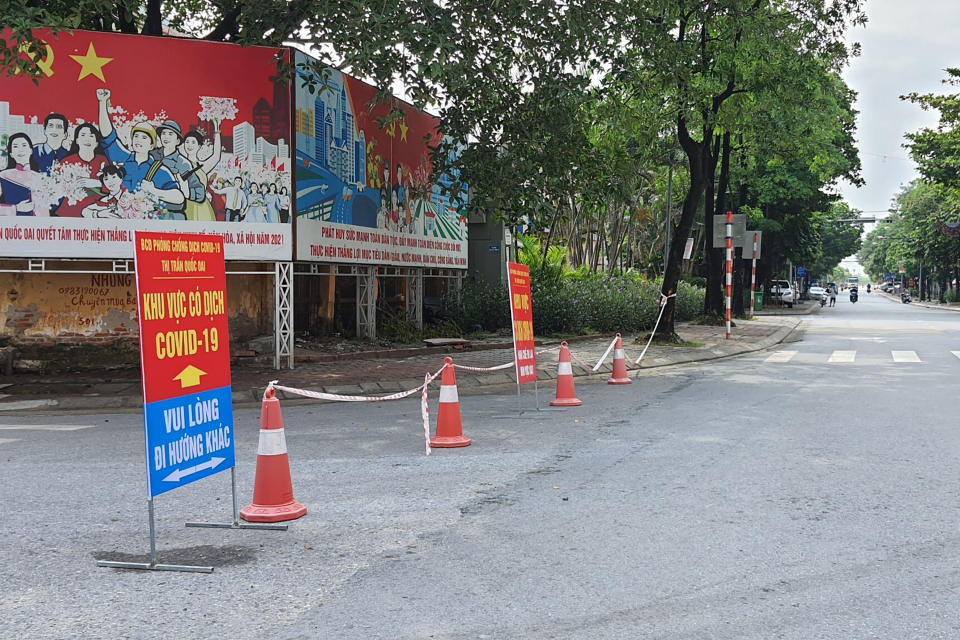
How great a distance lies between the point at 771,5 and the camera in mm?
21188

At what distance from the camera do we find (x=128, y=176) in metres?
13.1

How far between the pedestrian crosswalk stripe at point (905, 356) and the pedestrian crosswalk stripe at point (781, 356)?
1.98 m

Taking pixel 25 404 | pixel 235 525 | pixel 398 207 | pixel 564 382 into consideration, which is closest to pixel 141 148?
pixel 25 404

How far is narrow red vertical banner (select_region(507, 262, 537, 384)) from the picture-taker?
34.3 ft

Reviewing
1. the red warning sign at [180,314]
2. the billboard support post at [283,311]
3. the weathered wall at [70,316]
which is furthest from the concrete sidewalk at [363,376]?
the red warning sign at [180,314]

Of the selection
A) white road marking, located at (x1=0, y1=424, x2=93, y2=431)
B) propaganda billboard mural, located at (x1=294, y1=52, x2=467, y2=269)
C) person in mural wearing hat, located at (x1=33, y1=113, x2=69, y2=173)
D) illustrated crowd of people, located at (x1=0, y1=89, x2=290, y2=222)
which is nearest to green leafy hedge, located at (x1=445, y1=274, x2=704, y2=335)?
propaganda billboard mural, located at (x1=294, y1=52, x2=467, y2=269)

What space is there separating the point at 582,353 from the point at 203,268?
12.9 m

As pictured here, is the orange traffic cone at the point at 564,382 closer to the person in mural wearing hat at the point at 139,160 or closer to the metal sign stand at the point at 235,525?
the metal sign stand at the point at 235,525

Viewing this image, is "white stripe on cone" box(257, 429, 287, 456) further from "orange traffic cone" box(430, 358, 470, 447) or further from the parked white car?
the parked white car

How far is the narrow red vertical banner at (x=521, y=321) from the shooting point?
10.5m

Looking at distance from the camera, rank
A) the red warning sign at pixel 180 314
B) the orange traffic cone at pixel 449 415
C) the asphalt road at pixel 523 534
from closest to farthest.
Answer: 1. the asphalt road at pixel 523 534
2. the red warning sign at pixel 180 314
3. the orange traffic cone at pixel 449 415

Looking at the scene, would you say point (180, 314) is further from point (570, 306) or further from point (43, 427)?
point (570, 306)

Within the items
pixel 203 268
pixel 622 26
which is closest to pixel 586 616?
pixel 203 268

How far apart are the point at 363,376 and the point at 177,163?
4.33m
